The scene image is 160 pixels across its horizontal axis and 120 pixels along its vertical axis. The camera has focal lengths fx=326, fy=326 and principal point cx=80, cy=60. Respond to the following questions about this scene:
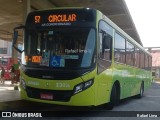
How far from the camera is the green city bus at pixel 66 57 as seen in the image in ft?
28.7

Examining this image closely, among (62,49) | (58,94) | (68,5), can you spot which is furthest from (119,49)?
(68,5)

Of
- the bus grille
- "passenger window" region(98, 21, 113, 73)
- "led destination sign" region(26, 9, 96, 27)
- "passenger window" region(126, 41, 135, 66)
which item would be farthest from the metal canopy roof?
the bus grille

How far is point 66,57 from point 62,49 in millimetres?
277

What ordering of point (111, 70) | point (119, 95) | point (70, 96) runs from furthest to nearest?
point (119, 95) → point (111, 70) → point (70, 96)

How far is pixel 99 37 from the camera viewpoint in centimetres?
937

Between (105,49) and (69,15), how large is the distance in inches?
62.6

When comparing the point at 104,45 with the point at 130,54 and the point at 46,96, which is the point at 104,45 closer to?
the point at 46,96

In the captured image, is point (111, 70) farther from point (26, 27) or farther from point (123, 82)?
point (26, 27)

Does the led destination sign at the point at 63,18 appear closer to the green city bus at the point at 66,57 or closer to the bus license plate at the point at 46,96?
the green city bus at the point at 66,57

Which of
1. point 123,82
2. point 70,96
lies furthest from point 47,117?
point 123,82

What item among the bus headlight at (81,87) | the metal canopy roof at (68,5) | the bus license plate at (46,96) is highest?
the metal canopy roof at (68,5)

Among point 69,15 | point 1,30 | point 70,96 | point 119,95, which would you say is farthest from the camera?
point 1,30

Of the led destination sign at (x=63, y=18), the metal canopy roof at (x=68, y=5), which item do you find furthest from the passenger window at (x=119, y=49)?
the metal canopy roof at (x=68, y=5)

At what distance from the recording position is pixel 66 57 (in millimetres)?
8906
